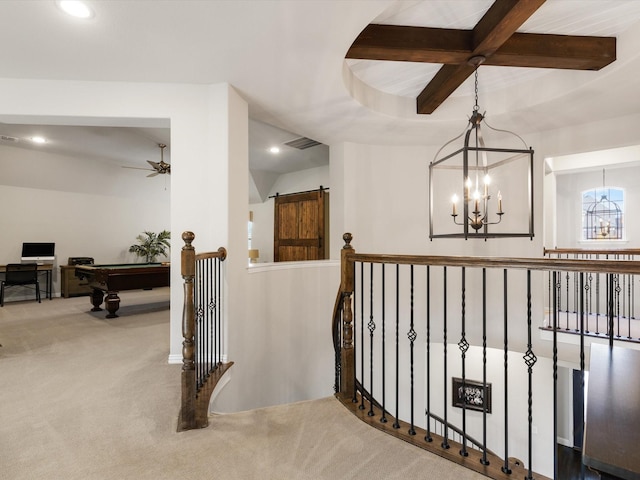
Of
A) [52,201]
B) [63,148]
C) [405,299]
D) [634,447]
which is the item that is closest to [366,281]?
[405,299]

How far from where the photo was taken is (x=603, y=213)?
7.04 m

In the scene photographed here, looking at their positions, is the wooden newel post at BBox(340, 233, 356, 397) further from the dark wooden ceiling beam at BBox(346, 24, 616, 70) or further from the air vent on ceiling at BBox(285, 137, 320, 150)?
the air vent on ceiling at BBox(285, 137, 320, 150)

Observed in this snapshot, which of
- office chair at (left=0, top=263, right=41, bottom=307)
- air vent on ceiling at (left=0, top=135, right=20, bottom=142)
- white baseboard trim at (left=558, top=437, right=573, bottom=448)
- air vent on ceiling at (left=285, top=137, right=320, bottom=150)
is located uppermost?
air vent on ceiling at (left=0, top=135, right=20, bottom=142)

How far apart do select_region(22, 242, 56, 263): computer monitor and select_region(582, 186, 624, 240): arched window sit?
11.0 meters

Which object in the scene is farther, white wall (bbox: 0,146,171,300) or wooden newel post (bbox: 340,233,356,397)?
white wall (bbox: 0,146,171,300)

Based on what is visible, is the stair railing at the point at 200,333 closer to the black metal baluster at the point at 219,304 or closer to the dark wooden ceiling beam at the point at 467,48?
the black metal baluster at the point at 219,304

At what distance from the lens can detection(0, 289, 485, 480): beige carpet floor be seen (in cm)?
162

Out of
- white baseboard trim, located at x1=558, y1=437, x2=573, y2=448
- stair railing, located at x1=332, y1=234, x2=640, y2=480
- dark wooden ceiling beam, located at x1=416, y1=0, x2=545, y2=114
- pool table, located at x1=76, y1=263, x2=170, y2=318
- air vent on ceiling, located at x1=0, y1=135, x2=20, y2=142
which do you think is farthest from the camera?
white baseboard trim, located at x1=558, y1=437, x2=573, y2=448

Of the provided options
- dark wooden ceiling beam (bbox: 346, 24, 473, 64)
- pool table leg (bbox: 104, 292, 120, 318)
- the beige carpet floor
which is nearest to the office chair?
pool table leg (bbox: 104, 292, 120, 318)

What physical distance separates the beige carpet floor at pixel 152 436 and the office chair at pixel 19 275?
12.4ft

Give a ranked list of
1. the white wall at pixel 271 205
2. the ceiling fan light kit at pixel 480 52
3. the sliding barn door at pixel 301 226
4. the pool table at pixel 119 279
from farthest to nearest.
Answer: the white wall at pixel 271 205
the sliding barn door at pixel 301 226
the pool table at pixel 119 279
the ceiling fan light kit at pixel 480 52

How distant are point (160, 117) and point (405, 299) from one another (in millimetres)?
3884

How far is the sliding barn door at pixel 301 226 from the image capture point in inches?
266

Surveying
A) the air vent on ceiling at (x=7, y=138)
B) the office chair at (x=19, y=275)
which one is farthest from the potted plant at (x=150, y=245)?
the air vent on ceiling at (x=7, y=138)
